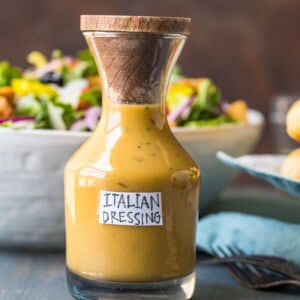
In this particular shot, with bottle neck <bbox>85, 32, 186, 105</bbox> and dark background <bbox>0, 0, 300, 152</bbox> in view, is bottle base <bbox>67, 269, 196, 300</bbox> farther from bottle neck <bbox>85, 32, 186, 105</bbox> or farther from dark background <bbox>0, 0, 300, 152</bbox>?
dark background <bbox>0, 0, 300, 152</bbox>

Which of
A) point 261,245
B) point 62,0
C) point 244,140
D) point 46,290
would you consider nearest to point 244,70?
point 62,0

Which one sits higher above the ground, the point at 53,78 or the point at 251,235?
the point at 53,78

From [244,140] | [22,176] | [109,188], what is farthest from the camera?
[244,140]

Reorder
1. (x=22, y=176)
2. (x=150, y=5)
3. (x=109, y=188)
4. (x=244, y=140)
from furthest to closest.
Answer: (x=150, y=5)
(x=244, y=140)
(x=22, y=176)
(x=109, y=188)

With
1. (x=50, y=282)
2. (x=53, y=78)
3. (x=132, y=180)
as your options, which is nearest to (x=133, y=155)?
(x=132, y=180)

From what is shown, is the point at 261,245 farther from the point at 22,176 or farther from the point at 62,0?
the point at 62,0

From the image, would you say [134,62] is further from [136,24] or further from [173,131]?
[173,131]

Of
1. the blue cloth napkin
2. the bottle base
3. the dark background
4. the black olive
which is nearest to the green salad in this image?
the black olive
